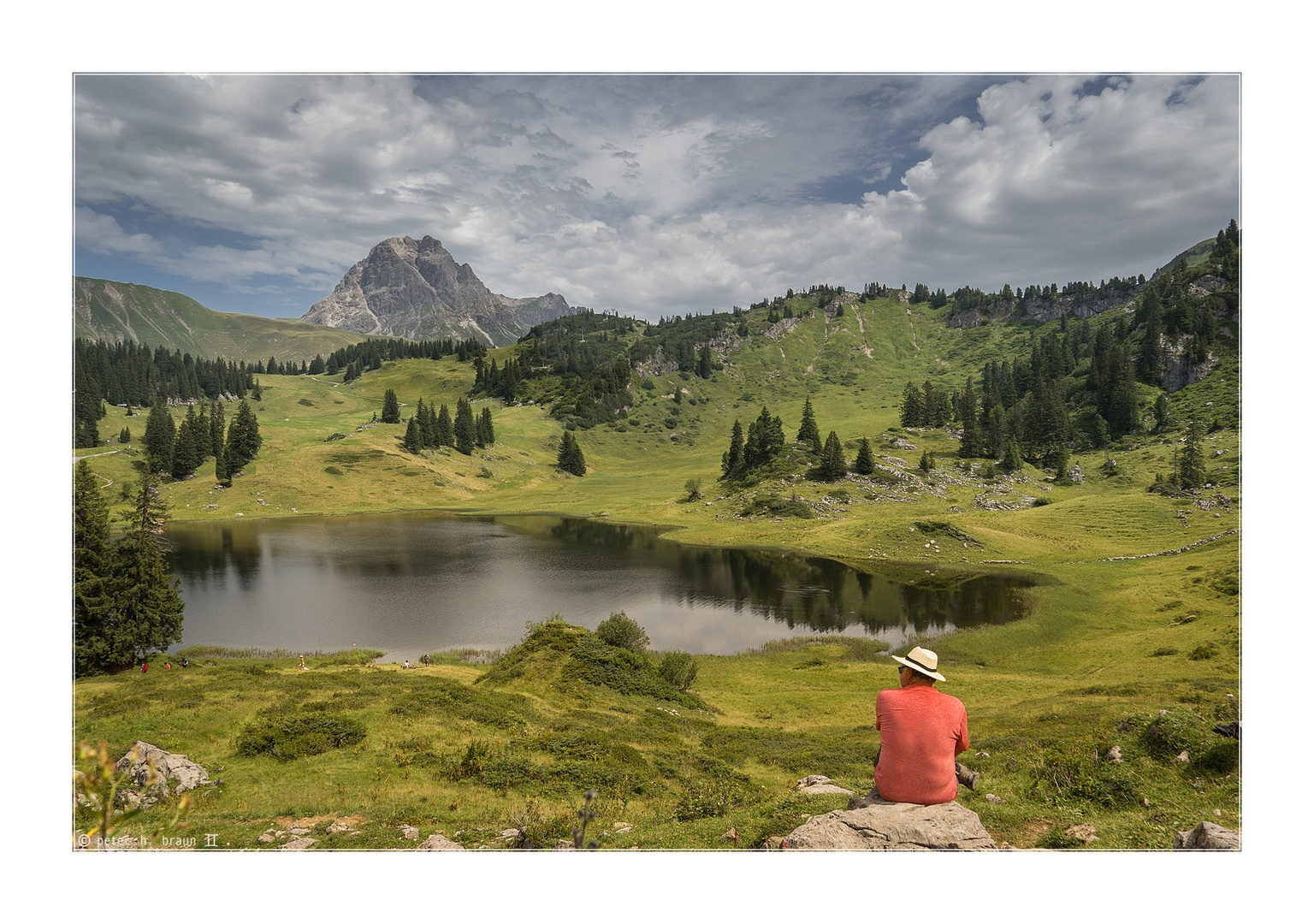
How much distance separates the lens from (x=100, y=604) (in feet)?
102

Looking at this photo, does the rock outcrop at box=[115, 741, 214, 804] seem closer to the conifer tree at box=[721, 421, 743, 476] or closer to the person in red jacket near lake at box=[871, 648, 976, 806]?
the person in red jacket near lake at box=[871, 648, 976, 806]

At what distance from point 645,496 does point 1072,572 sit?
92404mm

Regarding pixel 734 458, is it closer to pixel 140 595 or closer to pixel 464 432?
pixel 464 432

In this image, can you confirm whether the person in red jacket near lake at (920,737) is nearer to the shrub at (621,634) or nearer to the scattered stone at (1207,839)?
the scattered stone at (1207,839)

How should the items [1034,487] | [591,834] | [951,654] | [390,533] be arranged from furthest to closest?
[1034,487]
[390,533]
[951,654]
[591,834]

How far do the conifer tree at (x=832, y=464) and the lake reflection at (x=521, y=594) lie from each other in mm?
36936

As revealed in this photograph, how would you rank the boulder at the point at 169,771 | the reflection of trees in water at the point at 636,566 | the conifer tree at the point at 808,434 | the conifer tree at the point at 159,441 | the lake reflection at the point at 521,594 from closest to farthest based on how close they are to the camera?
1. the boulder at the point at 169,771
2. the lake reflection at the point at 521,594
3. the reflection of trees in water at the point at 636,566
4. the conifer tree at the point at 808,434
5. the conifer tree at the point at 159,441

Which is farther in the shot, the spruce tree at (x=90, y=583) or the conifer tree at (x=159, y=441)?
the conifer tree at (x=159, y=441)

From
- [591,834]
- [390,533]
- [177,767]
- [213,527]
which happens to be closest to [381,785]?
[177,767]

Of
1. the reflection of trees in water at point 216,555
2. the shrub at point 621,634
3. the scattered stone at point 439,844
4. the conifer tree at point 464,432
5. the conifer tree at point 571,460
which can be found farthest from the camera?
the conifer tree at point 571,460

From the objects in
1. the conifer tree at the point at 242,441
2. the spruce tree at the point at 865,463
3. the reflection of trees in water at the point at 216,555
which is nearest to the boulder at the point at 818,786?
the reflection of trees in water at the point at 216,555

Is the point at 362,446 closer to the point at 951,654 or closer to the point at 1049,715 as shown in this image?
the point at 951,654

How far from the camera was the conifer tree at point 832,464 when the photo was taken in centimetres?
11662

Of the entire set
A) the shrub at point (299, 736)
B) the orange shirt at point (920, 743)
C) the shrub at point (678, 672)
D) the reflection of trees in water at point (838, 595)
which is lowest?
the reflection of trees in water at point (838, 595)
